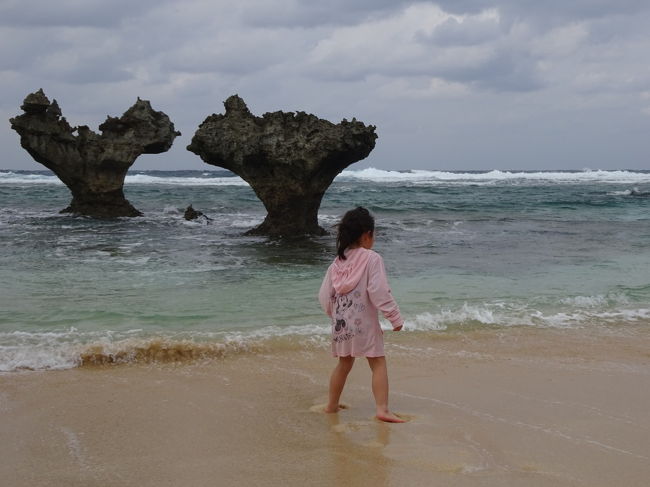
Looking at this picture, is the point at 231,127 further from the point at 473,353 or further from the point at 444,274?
the point at 473,353

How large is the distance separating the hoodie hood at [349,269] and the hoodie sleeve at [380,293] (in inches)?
2.3

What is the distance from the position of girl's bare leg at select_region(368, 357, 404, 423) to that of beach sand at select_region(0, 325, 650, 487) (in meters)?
0.11

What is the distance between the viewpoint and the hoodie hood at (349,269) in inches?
179

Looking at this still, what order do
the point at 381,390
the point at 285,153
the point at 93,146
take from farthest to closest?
the point at 93,146, the point at 285,153, the point at 381,390

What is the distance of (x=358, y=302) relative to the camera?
4562 millimetres

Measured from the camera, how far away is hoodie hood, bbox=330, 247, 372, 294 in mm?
4535

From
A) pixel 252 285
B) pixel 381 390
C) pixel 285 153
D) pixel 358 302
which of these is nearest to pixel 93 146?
pixel 285 153

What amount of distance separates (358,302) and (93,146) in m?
18.4

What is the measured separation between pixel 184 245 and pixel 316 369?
9267 millimetres

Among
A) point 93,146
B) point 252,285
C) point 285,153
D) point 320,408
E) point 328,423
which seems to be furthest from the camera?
point 93,146

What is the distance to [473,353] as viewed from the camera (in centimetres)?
626

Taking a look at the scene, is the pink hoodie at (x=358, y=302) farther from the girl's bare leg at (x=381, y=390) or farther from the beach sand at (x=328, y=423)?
the beach sand at (x=328, y=423)

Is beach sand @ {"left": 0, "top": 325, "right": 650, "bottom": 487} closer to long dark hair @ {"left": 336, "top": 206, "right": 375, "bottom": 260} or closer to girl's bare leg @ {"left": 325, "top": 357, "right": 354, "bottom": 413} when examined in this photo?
girl's bare leg @ {"left": 325, "top": 357, "right": 354, "bottom": 413}

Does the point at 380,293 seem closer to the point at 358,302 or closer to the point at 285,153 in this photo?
the point at 358,302
